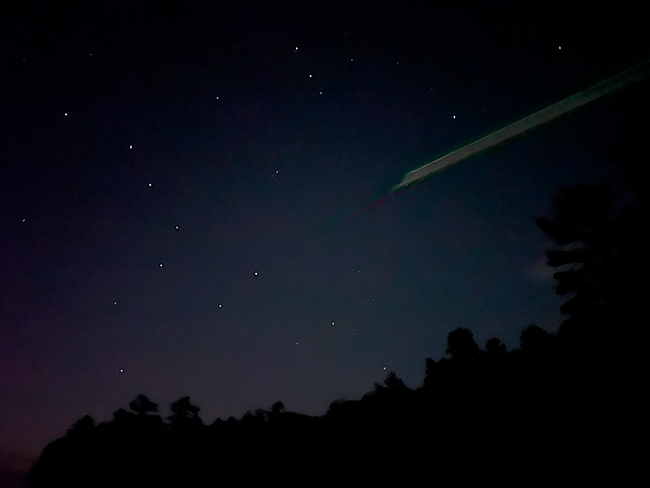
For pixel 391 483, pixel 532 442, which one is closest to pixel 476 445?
pixel 532 442

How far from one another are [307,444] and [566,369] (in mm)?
7831

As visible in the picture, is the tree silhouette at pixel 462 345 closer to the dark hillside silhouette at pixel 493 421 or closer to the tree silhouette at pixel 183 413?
the dark hillside silhouette at pixel 493 421

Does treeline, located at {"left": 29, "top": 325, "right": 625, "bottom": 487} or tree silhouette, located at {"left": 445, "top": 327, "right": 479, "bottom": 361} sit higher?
tree silhouette, located at {"left": 445, "top": 327, "right": 479, "bottom": 361}

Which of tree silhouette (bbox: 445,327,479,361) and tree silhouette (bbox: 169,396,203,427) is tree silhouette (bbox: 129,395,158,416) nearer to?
tree silhouette (bbox: 169,396,203,427)

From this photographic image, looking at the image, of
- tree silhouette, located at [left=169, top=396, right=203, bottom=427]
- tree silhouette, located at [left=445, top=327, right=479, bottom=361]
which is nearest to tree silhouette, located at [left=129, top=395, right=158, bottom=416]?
tree silhouette, located at [left=169, top=396, right=203, bottom=427]

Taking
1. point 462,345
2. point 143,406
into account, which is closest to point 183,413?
point 143,406

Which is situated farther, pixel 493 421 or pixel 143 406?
pixel 143 406

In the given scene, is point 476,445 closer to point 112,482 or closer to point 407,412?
point 407,412

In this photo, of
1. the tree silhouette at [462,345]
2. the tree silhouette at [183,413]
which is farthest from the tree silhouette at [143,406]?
the tree silhouette at [462,345]

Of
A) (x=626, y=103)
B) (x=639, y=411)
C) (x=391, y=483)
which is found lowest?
(x=391, y=483)

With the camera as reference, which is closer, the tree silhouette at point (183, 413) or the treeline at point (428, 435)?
the treeline at point (428, 435)

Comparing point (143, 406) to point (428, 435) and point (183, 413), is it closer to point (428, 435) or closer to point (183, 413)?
point (183, 413)

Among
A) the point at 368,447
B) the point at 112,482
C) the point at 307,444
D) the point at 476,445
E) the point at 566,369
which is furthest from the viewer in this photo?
the point at 112,482

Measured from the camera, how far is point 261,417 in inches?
719
